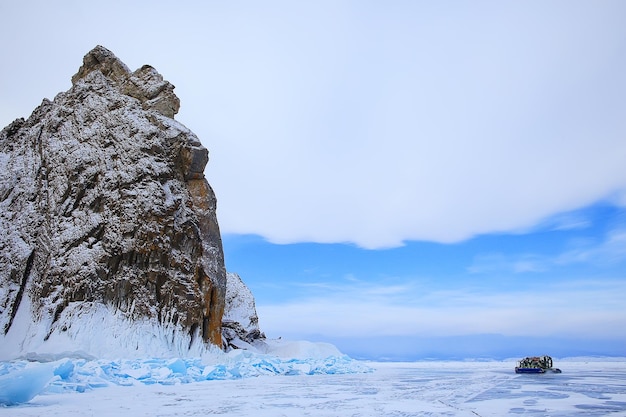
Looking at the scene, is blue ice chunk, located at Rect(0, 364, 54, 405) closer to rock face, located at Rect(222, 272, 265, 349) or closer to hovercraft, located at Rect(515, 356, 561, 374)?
hovercraft, located at Rect(515, 356, 561, 374)

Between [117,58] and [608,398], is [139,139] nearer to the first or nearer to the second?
[117,58]

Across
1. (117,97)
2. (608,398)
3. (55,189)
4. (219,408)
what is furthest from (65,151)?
(608,398)

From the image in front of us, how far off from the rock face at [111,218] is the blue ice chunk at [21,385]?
1889 centimetres

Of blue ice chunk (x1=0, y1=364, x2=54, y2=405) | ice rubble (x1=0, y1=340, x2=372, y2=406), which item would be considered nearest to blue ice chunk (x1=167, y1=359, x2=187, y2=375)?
ice rubble (x1=0, y1=340, x2=372, y2=406)

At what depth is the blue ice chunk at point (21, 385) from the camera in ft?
34.2

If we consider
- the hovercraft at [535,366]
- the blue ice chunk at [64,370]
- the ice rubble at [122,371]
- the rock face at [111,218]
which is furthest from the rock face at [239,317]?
the blue ice chunk at [64,370]

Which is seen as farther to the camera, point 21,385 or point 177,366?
point 177,366

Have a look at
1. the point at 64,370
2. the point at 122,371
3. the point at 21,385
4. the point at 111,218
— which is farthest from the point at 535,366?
the point at 21,385

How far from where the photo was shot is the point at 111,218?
1287 inches

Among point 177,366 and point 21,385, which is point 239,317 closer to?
point 177,366

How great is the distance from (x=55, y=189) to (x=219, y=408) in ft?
101

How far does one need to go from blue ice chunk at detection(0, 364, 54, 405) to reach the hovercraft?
30925mm

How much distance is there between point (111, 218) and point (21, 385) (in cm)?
2346

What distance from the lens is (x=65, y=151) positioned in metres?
36.1
